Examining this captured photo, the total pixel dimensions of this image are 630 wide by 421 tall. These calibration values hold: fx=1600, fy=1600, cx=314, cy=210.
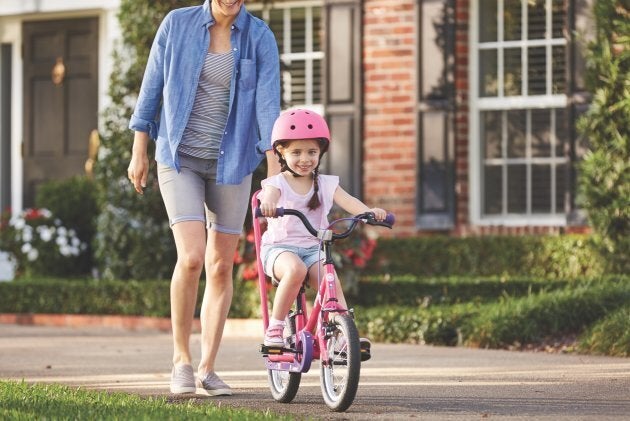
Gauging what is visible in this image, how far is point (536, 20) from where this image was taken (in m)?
13.9

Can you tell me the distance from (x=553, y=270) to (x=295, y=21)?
3.61 metres

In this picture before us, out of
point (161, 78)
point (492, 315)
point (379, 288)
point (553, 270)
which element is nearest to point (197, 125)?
point (161, 78)

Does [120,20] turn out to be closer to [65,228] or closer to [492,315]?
[65,228]

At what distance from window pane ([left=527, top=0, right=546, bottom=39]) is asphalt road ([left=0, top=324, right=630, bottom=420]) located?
413 cm

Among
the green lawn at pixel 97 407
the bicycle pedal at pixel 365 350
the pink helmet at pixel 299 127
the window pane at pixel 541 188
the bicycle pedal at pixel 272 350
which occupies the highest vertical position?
the pink helmet at pixel 299 127

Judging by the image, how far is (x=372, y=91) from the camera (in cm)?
1436

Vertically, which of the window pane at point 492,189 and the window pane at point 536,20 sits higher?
the window pane at point 536,20

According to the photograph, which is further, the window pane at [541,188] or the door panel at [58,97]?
the door panel at [58,97]

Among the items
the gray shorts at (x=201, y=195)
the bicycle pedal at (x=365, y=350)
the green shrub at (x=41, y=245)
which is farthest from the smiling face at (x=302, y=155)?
the green shrub at (x=41, y=245)

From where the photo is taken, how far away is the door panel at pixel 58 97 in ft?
54.1

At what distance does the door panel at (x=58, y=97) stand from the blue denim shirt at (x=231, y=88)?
30.9 ft

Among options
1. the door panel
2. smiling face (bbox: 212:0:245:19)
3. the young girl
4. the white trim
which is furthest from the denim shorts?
the door panel

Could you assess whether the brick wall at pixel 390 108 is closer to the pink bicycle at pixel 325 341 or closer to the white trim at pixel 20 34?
the white trim at pixel 20 34

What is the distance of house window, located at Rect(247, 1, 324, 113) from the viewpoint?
14.9 meters
